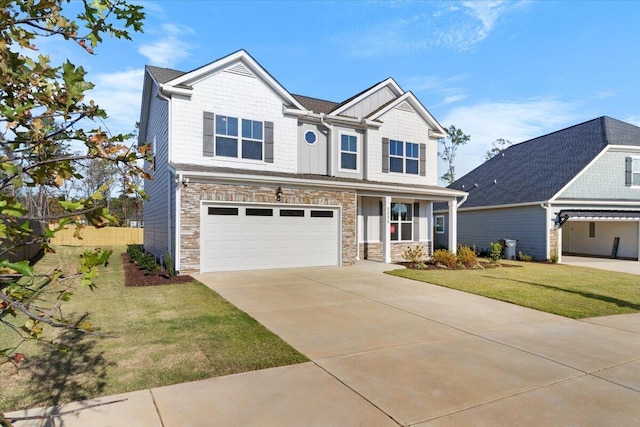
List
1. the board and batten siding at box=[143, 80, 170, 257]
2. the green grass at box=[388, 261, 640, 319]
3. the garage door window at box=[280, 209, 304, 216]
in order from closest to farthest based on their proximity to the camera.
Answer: the green grass at box=[388, 261, 640, 319] < the garage door window at box=[280, 209, 304, 216] < the board and batten siding at box=[143, 80, 170, 257]

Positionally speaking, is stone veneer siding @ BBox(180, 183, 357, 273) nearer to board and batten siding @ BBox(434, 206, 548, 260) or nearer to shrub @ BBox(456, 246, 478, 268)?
shrub @ BBox(456, 246, 478, 268)

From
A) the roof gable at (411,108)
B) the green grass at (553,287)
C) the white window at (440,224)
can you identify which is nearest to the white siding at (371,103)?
the roof gable at (411,108)

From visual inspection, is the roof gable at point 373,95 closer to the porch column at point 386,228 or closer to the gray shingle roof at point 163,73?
the porch column at point 386,228

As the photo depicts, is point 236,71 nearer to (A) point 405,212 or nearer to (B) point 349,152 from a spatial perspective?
(B) point 349,152

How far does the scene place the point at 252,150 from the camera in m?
13.7

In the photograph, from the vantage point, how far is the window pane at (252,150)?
13.6 m

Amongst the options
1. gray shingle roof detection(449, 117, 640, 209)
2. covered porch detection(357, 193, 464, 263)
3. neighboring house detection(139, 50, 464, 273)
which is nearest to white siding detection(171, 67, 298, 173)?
neighboring house detection(139, 50, 464, 273)

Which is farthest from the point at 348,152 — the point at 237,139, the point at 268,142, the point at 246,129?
the point at 237,139

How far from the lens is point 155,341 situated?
5402 mm

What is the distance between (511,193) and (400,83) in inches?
366

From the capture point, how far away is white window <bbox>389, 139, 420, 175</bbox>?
55.1 ft

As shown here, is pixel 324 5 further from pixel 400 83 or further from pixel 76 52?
pixel 76 52

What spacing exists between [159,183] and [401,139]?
419 inches

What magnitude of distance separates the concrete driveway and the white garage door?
4.68m
